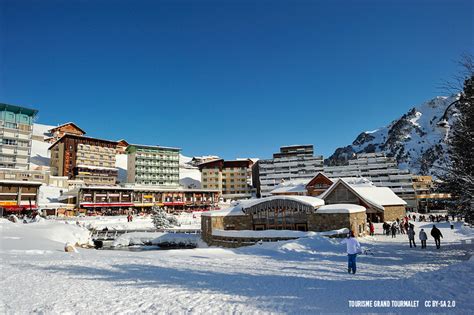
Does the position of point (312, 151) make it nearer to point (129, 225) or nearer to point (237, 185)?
point (237, 185)

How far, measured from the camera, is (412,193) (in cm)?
8388

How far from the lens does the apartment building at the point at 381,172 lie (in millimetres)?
86000

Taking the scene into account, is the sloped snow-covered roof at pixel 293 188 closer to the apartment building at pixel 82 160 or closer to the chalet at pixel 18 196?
the chalet at pixel 18 196

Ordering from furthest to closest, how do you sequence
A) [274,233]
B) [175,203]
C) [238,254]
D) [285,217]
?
[175,203], [285,217], [274,233], [238,254]

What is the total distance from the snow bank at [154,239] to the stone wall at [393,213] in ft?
88.3

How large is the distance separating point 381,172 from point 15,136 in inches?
4182

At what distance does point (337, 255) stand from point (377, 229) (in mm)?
20383

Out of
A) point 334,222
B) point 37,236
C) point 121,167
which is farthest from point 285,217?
point 121,167

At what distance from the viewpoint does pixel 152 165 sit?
345ft

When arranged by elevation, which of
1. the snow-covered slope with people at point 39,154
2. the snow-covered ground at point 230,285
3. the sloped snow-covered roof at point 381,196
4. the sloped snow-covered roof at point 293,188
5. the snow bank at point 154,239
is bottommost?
the snow bank at point 154,239

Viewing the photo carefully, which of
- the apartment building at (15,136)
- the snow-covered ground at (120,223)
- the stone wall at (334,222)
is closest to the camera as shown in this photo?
the stone wall at (334,222)

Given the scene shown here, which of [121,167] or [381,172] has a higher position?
[121,167]

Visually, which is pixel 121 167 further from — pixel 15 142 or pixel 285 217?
pixel 285 217

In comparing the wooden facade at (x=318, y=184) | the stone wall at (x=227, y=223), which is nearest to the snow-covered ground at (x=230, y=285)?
the stone wall at (x=227, y=223)
